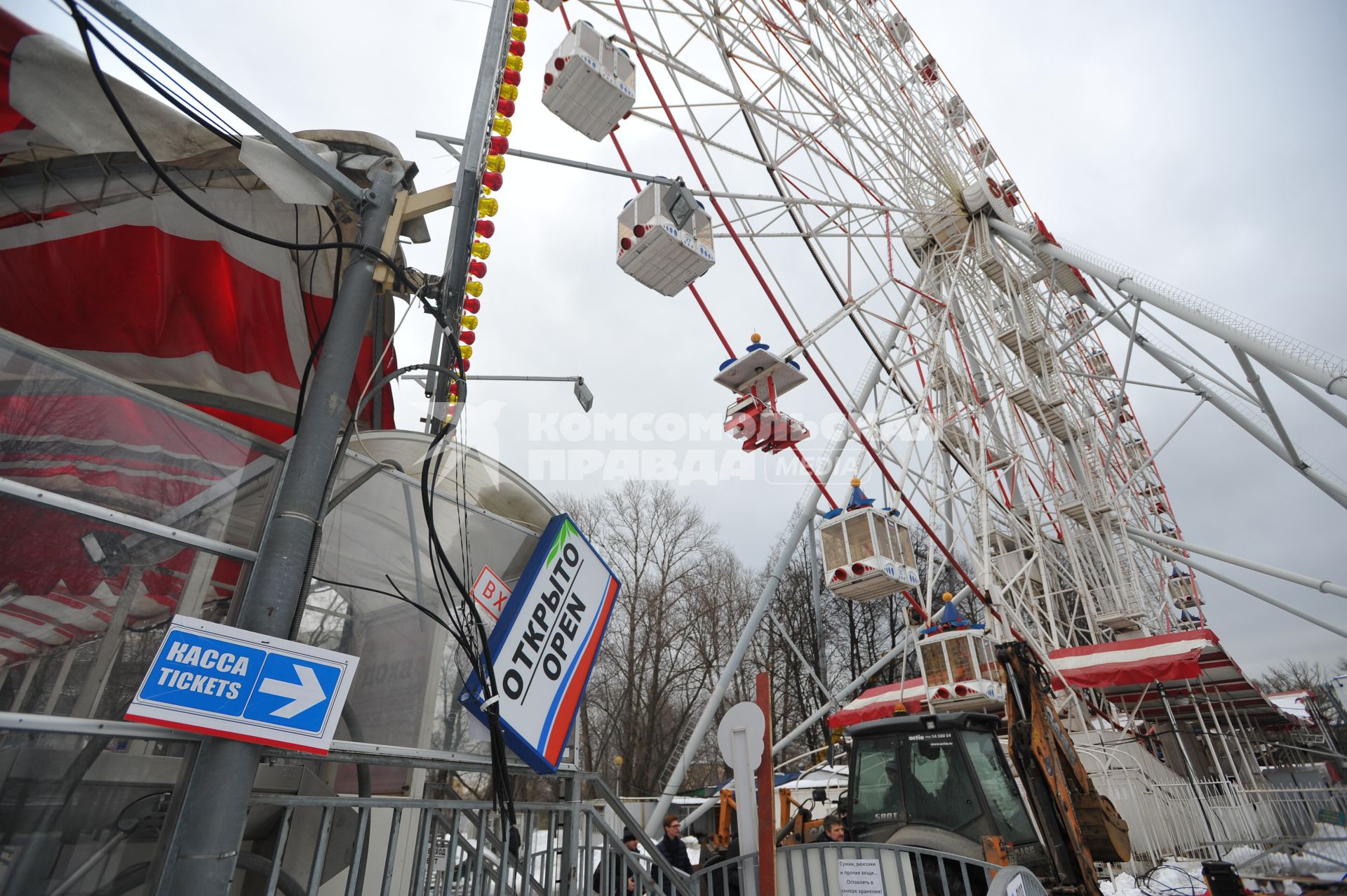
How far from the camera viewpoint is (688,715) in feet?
89.0

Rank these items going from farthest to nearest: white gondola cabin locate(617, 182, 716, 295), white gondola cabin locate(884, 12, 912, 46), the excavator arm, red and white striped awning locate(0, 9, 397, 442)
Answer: white gondola cabin locate(884, 12, 912, 46), white gondola cabin locate(617, 182, 716, 295), the excavator arm, red and white striped awning locate(0, 9, 397, 442)

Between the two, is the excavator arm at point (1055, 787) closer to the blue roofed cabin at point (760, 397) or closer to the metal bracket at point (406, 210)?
the blue roofed cabin at point (760, 397)

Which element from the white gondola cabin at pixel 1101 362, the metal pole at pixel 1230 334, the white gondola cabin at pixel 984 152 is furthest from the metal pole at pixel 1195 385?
the white gondola cabin at pixel 1101 362

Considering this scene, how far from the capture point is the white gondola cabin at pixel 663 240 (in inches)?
278

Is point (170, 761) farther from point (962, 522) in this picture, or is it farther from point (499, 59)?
point (962, 522)

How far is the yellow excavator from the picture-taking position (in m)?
5.99

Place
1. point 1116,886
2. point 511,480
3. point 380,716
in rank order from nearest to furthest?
1. point 380,716
2. point 511,480
3. point 1116,886

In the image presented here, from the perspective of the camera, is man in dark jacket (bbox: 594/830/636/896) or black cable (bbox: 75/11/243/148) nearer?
black cable (bbox: 75/11/243/148)

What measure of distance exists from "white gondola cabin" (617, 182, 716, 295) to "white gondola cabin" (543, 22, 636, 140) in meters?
1.02

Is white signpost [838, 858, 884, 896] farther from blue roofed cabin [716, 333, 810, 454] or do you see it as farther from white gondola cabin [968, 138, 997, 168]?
white gondola cabin [968, 138, 997, 168]

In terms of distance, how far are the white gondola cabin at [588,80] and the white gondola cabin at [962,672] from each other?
836 centimetres

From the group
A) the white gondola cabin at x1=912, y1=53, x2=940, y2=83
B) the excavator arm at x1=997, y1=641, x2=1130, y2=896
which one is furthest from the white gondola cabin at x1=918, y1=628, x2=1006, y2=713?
the white gondola cabin at x1=912, y1=53, x2=940, y2=83

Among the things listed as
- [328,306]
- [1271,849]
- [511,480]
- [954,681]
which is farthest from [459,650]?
[1271,849]

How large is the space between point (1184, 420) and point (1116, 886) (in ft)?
28.0
